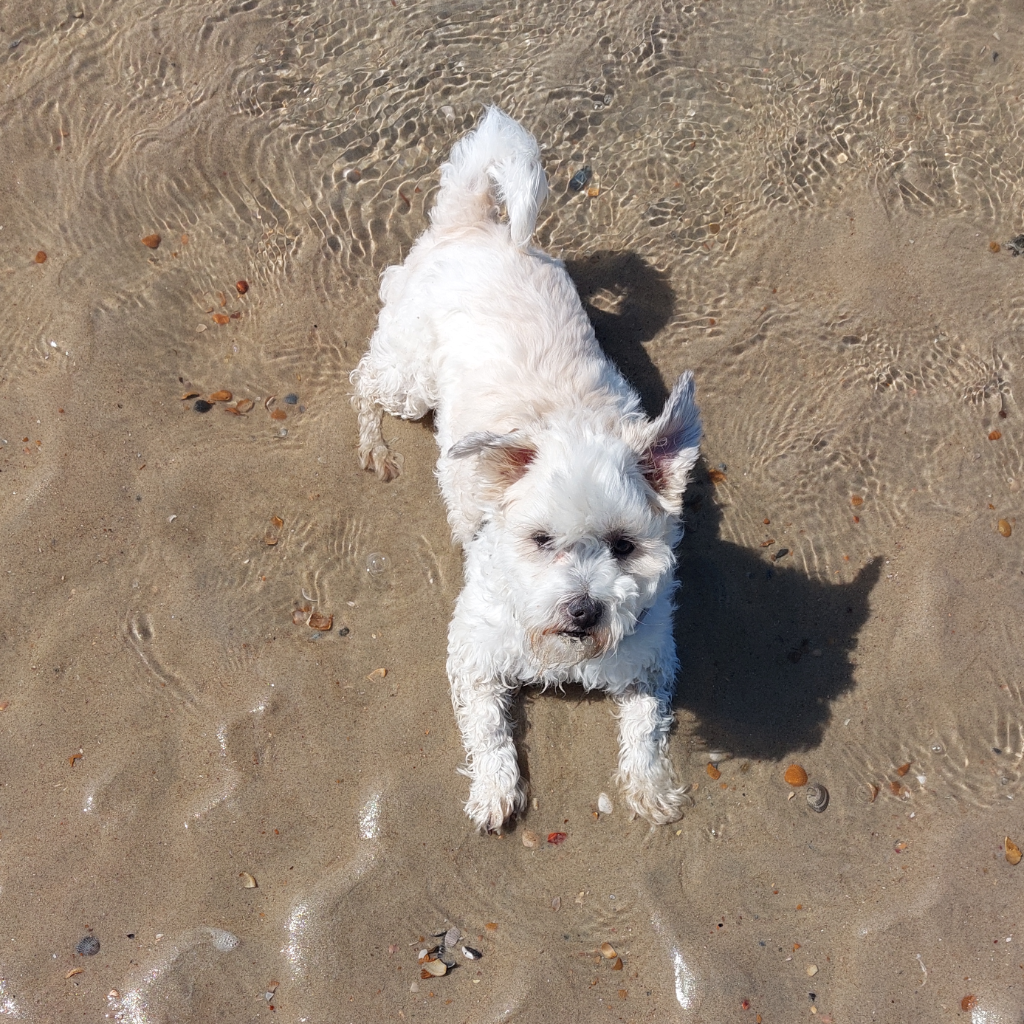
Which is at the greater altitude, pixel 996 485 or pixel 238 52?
pixel 238 52

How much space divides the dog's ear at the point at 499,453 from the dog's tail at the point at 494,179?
150cm

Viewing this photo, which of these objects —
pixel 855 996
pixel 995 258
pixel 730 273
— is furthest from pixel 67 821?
pixel 995 258

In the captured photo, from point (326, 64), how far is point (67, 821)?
4.92 metres

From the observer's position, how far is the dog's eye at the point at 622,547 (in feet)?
9.66

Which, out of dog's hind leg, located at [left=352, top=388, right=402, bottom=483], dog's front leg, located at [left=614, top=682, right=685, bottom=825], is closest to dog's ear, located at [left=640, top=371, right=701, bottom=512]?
dog's front leg, located at [left=614, top=682, right=685, bottom=825]

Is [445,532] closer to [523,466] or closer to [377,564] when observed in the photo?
[377,564]

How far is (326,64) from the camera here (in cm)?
533

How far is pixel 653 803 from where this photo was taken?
151 inches

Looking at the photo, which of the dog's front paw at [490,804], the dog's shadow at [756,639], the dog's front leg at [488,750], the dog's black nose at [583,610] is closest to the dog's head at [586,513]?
the dog's black nose at [583,610]

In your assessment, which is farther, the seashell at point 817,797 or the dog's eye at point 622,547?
the seashell at point 817,797

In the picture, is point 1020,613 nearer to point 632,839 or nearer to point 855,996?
point 855,996

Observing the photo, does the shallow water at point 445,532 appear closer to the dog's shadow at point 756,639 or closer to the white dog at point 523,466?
the dog's shadow at point 756,639

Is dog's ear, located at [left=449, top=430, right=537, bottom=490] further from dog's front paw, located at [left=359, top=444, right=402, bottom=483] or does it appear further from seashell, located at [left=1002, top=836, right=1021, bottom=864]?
seashell, located at [left=1002, top=836, right=1021, bottom=864]

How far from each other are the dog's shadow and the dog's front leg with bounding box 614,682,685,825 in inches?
10.6
